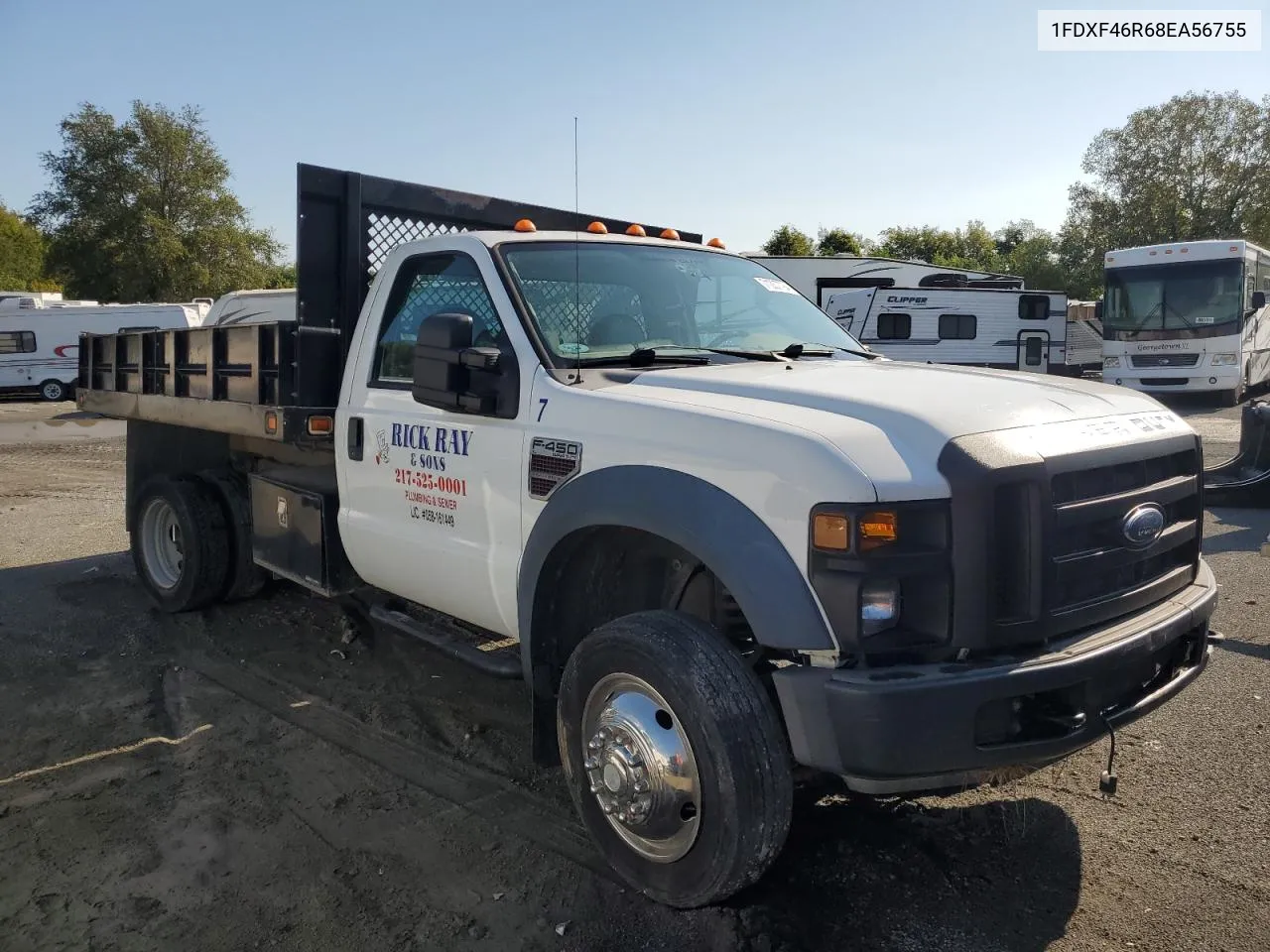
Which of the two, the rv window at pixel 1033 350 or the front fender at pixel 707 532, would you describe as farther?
the rv window at pixel 1033 350

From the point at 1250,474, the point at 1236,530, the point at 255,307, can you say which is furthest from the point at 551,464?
the point at 1250,474

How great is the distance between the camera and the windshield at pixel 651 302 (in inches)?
149

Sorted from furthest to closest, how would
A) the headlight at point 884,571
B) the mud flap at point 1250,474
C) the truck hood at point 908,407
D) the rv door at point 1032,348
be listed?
1. the rv door at point 1032,348
2. the mud flap at point 1250,474
3. the truck hood at point 908,407
4. the headlight at point 884,571

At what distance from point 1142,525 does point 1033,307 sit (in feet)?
69.8

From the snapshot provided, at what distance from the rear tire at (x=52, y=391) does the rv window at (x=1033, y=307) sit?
81.4 ft

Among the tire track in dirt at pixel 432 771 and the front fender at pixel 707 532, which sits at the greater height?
the front fender at pixel 707 532

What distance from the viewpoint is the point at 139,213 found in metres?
38.9

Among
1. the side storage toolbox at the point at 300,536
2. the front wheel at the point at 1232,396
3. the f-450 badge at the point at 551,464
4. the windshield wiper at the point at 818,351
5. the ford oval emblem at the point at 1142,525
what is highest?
the front wheel at the point at 1232,396

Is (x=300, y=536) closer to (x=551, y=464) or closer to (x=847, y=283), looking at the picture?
(x=551, y=464)

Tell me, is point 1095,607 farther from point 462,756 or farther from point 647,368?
point 462,756

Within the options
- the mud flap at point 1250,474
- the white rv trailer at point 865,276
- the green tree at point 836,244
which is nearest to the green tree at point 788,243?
the green tree at point 836,244

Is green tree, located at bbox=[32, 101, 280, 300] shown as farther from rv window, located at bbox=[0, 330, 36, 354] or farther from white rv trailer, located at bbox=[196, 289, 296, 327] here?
white rv trailer, located at bbox=[196, 289, 296, 327]

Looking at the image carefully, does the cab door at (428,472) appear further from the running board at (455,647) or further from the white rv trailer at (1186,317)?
the white rv trailer at (1186,317)

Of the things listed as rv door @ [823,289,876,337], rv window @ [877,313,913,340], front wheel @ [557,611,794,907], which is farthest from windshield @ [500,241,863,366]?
rv window @ [877,313,913,340]
